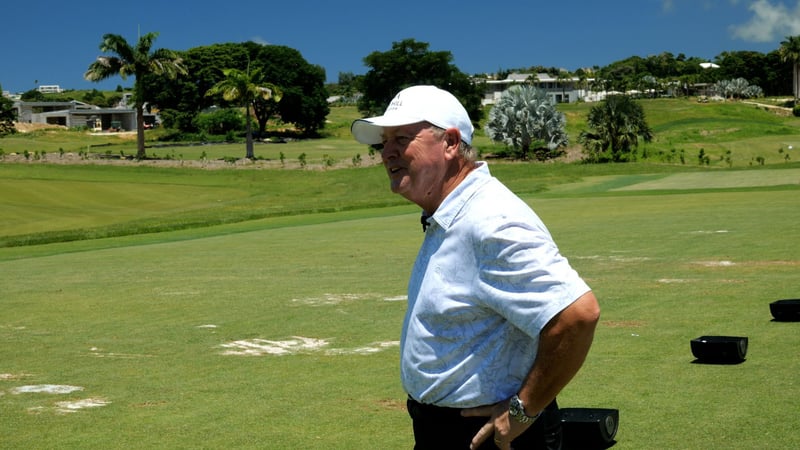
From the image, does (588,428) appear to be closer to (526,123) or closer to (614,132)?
(614,132)

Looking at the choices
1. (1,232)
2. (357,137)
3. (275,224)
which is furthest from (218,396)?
(1,232)

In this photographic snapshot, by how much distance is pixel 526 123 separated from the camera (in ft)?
249

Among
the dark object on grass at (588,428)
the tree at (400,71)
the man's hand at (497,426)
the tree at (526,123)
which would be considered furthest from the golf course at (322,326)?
the tree at (400,71)

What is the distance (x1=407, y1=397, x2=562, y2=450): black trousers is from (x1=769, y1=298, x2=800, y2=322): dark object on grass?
24.0ft

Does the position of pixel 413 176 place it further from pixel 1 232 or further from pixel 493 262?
pixel 1 232

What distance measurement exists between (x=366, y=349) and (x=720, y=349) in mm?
3708

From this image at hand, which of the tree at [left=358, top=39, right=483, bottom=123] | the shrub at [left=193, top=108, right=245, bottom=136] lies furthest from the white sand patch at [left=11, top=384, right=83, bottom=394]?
the shrub at [left=193, top=108, right=245, bottom=136]

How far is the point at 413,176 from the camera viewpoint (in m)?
4.49

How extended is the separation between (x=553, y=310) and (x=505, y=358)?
1.15 feet

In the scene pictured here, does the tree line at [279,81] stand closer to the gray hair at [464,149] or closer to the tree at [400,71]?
the tree at [400,71]

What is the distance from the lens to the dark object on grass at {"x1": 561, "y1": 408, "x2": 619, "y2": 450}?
6.23 meters

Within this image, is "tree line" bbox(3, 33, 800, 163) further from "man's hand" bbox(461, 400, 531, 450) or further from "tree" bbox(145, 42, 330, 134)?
"man's hand" bbox(461, 400, 531, 450)

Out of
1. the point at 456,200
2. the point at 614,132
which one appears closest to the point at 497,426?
the point at 456,200

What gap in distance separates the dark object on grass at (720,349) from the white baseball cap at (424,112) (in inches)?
213
